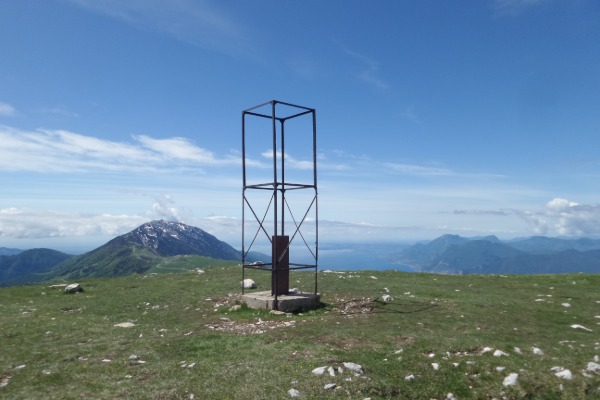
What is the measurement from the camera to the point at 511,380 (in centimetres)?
1115

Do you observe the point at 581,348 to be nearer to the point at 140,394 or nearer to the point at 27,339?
the point at 140,394

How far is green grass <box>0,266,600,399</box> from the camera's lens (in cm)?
1085

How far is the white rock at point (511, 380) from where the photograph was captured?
36.3ft

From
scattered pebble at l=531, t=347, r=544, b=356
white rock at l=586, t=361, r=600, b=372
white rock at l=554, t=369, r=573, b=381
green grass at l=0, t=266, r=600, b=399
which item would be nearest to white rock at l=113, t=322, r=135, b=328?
green grass at l=0, t=266, r=600, b=399

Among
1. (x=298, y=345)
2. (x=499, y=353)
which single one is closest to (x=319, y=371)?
(x=298, y=345)

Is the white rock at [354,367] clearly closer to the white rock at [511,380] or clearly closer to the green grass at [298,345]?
the green grass at [298,345]

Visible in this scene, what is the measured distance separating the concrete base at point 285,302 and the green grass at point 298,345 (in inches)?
27.8

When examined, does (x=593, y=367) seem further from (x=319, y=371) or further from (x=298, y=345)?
(x=298, y=345)

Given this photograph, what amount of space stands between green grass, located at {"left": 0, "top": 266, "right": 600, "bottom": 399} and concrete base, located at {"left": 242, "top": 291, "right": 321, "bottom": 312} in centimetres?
70

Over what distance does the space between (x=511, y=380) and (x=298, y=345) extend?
6304 mm

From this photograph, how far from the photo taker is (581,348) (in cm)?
1351

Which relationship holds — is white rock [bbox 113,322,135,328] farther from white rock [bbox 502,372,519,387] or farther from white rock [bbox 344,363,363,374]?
white rock [bbox 502,372,519,387]

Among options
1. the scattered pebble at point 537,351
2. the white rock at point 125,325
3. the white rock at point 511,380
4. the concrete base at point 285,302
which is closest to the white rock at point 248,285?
the concrete base at point 285,302

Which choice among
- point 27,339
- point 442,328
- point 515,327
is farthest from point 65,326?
point 515,327
